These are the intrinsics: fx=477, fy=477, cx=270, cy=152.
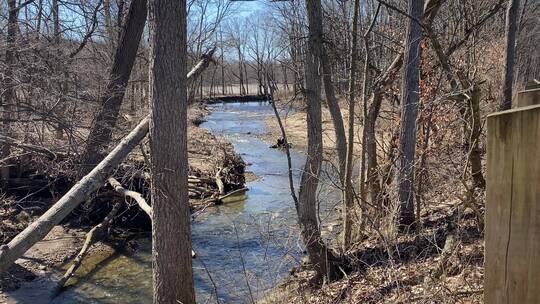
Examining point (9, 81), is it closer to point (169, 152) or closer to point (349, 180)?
point (169, 152)

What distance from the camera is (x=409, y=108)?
7.28 metres

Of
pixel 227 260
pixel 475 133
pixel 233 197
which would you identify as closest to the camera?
pixel 475 133

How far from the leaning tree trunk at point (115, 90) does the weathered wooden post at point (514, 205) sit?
28.7 ft

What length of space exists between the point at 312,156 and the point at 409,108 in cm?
168

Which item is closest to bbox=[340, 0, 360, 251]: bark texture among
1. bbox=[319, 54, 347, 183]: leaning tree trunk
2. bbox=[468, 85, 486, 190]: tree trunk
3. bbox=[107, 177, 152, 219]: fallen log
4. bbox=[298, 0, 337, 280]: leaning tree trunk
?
bbox=[319, 54, 347, 183]: leaning tree trunk

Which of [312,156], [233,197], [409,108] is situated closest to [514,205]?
[312,156]

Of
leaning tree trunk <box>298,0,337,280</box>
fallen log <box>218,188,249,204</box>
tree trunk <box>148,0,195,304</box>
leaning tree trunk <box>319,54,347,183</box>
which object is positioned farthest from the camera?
fallen log <box>218,188,249,204</box>

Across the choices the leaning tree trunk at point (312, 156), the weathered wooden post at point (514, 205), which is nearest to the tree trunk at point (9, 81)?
the leaning tree trunk at point (312, 156)

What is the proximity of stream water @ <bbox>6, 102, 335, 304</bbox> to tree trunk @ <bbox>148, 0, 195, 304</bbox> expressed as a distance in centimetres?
46

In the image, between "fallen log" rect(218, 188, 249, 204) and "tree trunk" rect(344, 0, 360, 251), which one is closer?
"tree trunk" rect(344, 0, 360, 251)

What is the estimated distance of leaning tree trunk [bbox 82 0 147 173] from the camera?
975 cm

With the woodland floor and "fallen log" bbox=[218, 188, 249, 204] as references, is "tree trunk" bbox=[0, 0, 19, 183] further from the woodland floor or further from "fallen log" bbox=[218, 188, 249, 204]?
"fallen log" bbox=[218, 188, 249, 204]

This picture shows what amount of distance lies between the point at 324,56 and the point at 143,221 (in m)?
7.67

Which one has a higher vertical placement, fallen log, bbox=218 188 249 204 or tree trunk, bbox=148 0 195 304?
tree trunk, bbox=148 0 195 304
